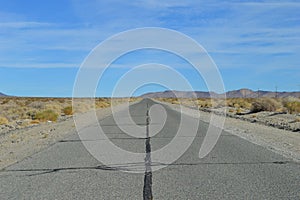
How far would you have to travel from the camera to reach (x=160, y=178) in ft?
28.9

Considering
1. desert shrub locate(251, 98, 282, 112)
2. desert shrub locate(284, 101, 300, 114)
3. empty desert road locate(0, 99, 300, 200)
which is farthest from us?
desert shrub locate(251, 98, 282, 112)

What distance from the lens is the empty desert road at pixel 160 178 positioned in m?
7.38

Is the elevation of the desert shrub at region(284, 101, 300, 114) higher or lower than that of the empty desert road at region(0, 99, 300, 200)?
higher

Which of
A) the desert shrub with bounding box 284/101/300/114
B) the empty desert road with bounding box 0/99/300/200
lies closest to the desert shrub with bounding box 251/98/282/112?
the desert shrub with bounding box 284/101/300/114

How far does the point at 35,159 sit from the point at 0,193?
4.26m

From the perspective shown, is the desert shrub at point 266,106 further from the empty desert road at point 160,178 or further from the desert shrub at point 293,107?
the empty desert road at point 160,178

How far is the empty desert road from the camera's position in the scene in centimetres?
738

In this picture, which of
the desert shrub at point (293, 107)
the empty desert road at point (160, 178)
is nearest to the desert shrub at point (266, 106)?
the desert shrub at point (293, 107)

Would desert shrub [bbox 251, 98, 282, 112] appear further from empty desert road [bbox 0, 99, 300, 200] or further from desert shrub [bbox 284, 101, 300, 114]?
empty desert road [bbox 0, 99, 300, 200]

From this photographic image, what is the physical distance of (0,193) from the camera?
301 inches

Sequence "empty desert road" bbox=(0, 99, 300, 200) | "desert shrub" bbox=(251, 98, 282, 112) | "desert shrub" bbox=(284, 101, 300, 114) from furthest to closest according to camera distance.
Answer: "desert shrub" bbox=(251, 98, 282, 112)
"desert shrub" bbox=(284, 101, 300, 114)
"empty desert road" bbox=(0, 99, 300, 200)

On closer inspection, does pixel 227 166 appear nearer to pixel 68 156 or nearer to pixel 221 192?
pixel 221 192

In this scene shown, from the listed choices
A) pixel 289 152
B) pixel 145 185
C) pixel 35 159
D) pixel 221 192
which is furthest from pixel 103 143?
pixel 221 192

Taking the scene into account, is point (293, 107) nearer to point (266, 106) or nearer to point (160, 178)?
point (266, 106)
